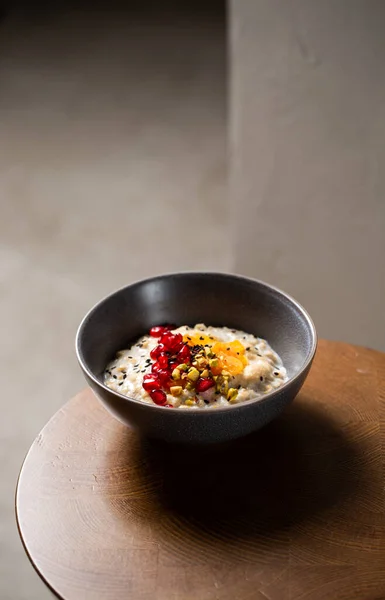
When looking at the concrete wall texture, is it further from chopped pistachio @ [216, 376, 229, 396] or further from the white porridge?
chopped pistachio @ [216, 376, 229, 396]

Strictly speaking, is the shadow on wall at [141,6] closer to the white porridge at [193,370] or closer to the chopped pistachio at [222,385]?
the white porridge at [193,370]

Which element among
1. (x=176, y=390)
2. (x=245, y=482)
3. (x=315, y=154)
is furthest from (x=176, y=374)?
(x=315, y=154)

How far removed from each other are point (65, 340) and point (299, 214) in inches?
46.3

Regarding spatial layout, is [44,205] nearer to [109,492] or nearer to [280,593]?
[109,492]

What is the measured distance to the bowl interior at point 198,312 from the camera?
164cm

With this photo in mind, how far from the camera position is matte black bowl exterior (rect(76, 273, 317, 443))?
4.54ft

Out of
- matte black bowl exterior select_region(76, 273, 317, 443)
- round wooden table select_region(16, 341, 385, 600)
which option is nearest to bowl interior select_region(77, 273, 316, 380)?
matte black bowl exterior select_region(76, 273, 317, 443)

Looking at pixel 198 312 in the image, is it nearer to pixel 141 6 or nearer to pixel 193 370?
pixel 193 370

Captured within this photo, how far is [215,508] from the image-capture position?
1405mm

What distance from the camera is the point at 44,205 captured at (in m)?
4.07

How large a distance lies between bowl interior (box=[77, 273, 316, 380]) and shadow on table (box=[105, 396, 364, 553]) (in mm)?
160

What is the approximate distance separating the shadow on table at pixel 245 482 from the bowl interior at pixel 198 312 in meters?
0.16

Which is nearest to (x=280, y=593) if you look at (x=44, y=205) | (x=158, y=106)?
(x=44, y=205)

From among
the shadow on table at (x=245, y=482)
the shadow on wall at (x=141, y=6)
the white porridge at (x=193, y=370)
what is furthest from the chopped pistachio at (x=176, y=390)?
the shadow on wall at (x=141, y=6)
